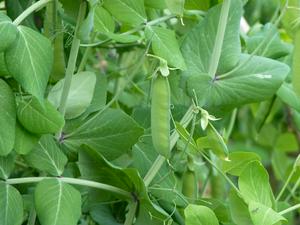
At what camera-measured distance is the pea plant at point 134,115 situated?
0.64 metres

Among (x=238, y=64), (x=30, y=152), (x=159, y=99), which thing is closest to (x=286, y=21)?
(x=238, y=64)

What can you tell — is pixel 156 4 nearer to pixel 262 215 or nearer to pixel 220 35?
pixel 220 35

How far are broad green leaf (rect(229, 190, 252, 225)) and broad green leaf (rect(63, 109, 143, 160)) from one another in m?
0.13

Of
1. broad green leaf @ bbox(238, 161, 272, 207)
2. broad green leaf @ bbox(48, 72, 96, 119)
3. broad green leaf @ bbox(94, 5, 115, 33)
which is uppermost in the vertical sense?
broad green leaf @ bbox(94, 5, 115, 33)

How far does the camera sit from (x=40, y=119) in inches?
26.1

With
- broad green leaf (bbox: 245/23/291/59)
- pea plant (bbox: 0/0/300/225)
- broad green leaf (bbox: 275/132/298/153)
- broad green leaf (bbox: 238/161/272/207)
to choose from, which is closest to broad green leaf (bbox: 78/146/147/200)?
pea plant (bbox: 0/0/300/225)

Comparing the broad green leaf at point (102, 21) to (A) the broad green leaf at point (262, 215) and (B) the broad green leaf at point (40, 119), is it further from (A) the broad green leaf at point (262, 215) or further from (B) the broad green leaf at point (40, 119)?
(A) the broad green leaf at point (262, 215)

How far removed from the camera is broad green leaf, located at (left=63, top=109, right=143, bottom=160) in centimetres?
74

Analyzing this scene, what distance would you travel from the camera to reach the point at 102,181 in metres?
0.73

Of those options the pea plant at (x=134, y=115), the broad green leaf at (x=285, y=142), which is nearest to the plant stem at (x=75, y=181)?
the pea plant at (x=134, y=115)

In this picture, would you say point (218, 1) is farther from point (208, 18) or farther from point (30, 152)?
point (30, 152)

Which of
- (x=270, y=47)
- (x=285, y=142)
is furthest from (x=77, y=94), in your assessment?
(x=285, y=142)

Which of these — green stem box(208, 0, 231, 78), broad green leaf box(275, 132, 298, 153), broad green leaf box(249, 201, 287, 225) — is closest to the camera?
broad green leaf box(249, 201, 287, 225)

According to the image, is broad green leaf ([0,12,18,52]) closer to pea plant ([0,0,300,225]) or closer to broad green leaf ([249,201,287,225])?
pea plant ([0,0,300,225])
